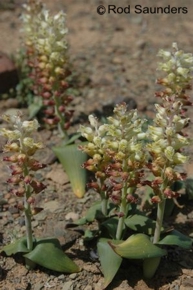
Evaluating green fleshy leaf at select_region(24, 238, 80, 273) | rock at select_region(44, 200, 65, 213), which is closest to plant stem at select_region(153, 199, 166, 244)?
green fleshy leaf at select_region(24, 238, 80, 273)

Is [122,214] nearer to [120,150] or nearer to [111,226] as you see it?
[111,226]

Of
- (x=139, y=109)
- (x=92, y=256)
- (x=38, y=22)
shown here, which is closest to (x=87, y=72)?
(x=139, y=109)

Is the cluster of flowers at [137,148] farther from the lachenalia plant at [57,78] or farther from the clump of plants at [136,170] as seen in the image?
the lachenalia plant at [57,78]

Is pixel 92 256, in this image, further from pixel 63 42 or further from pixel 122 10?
pixel 122 10

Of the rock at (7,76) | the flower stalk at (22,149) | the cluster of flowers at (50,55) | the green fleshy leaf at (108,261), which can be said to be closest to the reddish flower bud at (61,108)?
the cluster of flowers at (50,55)

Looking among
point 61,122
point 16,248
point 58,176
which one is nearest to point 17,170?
point 16,248

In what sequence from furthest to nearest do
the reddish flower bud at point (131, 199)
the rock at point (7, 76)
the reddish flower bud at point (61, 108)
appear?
1. the rock at point (7, 76)
2. the reddish flower bud at point (61, 108)
3. the reddish flower bud at point (131, 199)
